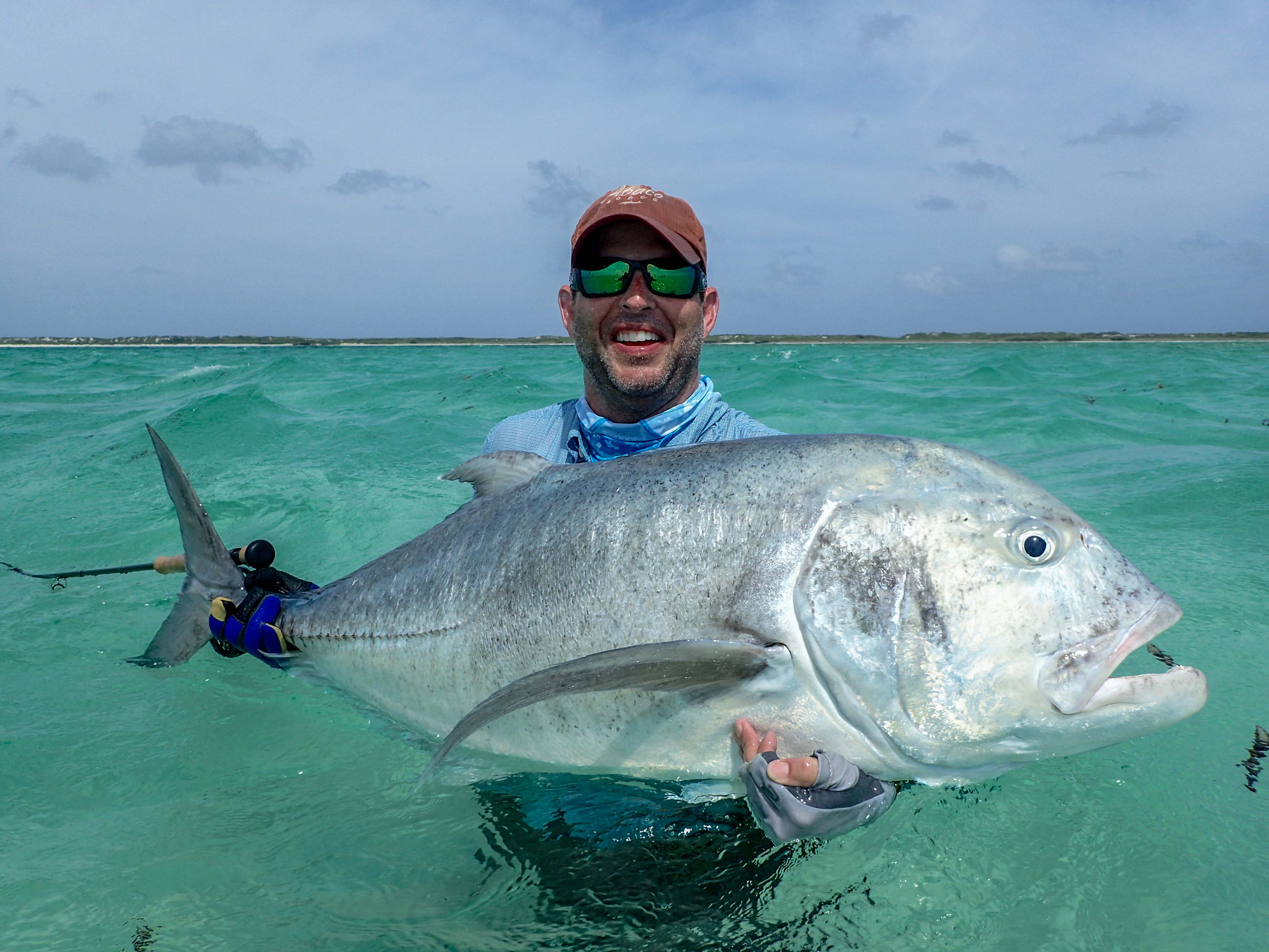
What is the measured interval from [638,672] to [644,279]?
1.83 metres

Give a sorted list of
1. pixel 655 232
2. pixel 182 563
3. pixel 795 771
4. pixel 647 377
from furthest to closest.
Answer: pixel 182 563, pixel 647 377, pixel 655 232, pixel 795 771

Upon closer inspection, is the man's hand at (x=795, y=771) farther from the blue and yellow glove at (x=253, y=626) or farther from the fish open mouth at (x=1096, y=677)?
the blue and yellow glove at (x=253, y=626)

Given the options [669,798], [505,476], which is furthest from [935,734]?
[505,476]

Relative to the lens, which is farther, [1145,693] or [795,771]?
[795,771]

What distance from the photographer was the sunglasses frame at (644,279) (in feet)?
10.4

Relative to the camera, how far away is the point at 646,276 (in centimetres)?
318

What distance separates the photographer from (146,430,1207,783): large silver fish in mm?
1758

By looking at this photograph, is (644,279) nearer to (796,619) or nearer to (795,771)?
Result: (796,619)

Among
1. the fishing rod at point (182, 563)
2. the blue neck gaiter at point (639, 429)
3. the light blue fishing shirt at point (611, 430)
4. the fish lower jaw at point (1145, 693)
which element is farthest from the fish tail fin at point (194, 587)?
the fish lower jaw at point (1145, 693)

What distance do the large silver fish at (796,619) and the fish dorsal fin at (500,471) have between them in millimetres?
79

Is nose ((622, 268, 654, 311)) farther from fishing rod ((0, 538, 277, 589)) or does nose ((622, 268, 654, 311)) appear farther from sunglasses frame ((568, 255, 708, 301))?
fishing rod ((0, 538, 277, 589))

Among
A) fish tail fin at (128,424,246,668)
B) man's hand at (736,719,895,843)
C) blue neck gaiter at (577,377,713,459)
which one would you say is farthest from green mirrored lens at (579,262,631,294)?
man's hand at (736,719,895,843)

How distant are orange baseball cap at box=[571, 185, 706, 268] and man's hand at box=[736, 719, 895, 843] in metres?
1.97

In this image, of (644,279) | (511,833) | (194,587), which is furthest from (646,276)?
(194,587)
